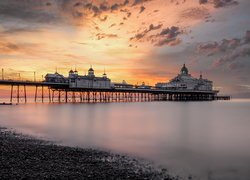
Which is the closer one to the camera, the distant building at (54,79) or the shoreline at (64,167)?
the shoreline at (64,167)

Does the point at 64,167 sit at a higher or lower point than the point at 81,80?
lower

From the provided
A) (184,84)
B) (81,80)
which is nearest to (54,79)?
(81,80)

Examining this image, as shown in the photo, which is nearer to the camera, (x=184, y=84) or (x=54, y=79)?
(x=54, y=79)

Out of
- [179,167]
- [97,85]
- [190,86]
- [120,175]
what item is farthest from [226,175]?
[190,86]

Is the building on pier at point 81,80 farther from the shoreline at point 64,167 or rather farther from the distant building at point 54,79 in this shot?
the shoreline at point 64,167

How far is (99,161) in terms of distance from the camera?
39.8 ft

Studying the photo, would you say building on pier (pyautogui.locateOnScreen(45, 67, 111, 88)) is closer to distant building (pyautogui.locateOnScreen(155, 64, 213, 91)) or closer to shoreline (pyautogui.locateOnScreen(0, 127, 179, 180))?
distant building (pyautogui.locateOnScreen(155, 64, 213, 91))

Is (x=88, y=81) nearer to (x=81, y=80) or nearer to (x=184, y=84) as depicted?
(x=81, y=80)

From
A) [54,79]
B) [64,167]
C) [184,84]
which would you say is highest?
[54,79]

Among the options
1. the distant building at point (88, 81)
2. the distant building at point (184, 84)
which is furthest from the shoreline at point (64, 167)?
the distant building at point (184, 84)

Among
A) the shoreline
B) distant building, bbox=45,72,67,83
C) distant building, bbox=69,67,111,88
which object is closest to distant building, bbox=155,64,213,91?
distant building, bbox=69,67,111,88

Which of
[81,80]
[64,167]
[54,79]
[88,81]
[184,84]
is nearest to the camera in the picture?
[64,167]

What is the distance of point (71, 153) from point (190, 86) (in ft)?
449

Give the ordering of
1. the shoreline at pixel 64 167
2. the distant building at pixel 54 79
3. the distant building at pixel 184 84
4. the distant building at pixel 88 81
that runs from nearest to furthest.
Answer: the shoreline at pixel 64 167 < the distant building at pixel 88 81 < the distant building at pixel 54 79 < the distant building at pixel 184 84
